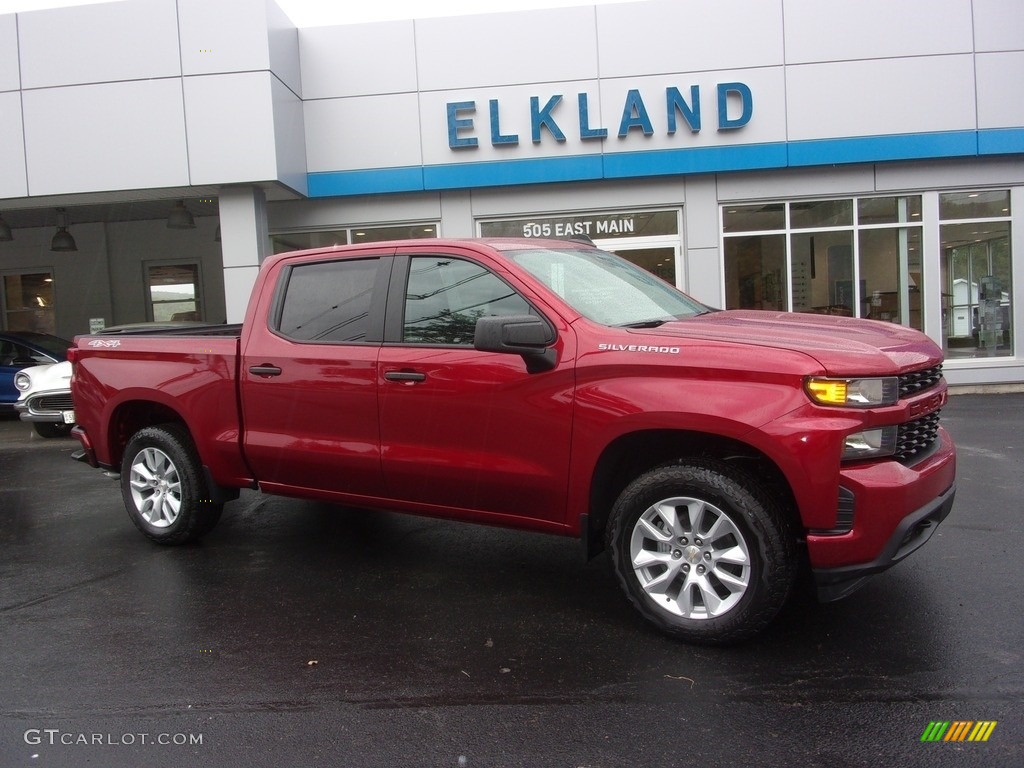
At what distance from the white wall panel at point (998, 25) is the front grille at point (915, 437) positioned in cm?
1132

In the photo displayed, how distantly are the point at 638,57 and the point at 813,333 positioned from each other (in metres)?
10.3

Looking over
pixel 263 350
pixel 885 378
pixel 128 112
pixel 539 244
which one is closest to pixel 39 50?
pixel 128 112

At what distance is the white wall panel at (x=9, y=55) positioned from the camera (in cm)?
1241

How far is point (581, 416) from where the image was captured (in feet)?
12.9

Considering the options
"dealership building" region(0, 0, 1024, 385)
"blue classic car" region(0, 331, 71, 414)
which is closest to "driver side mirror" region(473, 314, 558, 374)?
"dealership building" region(0, 0, 1024, 385)

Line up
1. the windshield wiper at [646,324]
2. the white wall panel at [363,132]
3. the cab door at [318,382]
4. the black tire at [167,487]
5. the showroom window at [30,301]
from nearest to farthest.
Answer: the windshield wiper at [646,324] < the cab door at [318,382] < the black tire at [167,487] < the white wall panel at [363,132] < the showroom window at [30,301]

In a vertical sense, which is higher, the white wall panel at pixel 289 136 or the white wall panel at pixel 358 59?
the white wall panel at pixel 358 59

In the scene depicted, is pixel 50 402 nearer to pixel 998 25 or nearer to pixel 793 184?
pixel 793 184

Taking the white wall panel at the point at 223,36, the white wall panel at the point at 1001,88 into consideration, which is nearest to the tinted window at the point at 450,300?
the white wall panel at the point at 223,36

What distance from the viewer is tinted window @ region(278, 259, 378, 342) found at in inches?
191

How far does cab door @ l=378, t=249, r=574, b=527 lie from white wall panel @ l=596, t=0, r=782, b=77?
9670mm

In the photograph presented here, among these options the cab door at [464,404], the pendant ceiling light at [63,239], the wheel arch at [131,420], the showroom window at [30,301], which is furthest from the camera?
the showroom window at [30,301]

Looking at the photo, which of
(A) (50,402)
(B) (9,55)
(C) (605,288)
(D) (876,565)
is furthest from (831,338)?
(B) (9,55)

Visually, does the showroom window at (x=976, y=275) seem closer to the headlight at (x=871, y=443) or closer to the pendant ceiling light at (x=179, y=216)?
the headlight at (x=871, y=443)
